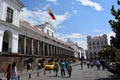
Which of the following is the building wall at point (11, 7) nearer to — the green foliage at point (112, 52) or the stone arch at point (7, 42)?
the stone arch at point (7, 42)

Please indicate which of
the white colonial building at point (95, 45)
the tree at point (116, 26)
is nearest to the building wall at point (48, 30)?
the tree at point (116, 26)

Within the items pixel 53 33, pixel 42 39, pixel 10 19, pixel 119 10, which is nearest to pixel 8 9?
pixel 10 19

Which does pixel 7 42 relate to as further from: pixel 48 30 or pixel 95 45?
pixel 95 45

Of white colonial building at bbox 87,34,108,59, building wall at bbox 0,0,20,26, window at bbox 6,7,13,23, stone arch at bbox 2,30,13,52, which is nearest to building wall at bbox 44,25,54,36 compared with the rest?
building wall at bbox 0,0,20,26

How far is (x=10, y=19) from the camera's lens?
26953 mm

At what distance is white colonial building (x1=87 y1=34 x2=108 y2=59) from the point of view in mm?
122775

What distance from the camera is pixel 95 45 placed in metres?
125

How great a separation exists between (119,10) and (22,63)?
16.9 m

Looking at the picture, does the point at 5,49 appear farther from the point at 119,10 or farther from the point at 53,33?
the point at 53,33

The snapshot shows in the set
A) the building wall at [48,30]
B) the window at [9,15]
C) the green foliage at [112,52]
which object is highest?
the building wall at [48,30]

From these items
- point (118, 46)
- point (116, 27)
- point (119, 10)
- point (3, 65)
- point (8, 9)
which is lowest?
point (3, 65)

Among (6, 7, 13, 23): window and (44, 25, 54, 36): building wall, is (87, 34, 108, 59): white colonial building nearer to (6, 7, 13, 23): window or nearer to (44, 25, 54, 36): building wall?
(44, 25, 54, 36): building wall

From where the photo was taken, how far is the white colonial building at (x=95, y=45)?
122775 mm

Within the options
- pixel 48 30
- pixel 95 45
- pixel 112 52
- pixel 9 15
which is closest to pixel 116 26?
pixel 9 15
